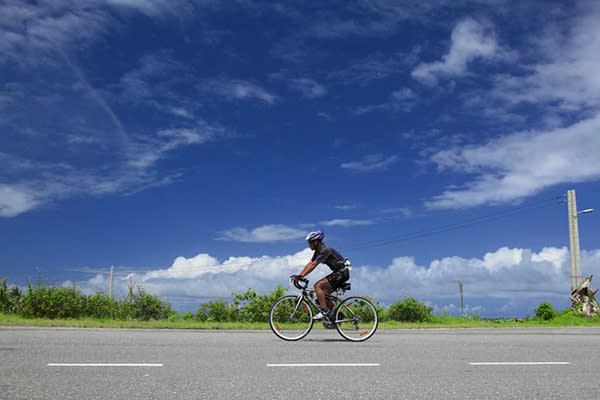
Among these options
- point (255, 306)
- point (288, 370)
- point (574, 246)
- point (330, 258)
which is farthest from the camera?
point (574, 246)

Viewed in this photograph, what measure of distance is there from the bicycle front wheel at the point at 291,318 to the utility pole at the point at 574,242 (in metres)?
23.8

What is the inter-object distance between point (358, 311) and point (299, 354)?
3.58m

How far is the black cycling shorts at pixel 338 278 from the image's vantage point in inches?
461

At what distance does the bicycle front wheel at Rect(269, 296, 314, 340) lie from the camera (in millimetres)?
11945

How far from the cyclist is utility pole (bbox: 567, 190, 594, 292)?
77.6ft

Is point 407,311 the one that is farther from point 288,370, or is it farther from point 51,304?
point 288,370

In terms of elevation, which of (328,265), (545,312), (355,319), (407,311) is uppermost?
(328,265)

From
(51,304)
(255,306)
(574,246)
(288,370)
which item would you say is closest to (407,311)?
(255,306)

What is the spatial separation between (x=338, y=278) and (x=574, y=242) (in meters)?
24.9

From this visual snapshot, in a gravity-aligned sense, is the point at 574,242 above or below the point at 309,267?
above

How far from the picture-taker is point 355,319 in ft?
39.7

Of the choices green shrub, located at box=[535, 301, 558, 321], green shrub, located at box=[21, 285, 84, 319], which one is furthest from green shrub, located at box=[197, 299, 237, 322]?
green shrub, located at box=[535, 301, 558, 321]

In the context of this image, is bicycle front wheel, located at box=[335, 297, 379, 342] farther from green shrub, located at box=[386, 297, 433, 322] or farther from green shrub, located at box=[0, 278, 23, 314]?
green shrub, located at box=[0, 278, 23, 314]

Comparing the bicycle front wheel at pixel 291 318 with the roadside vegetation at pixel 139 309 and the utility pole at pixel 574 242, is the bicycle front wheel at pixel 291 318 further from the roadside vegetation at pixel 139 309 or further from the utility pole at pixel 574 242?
the utility pole at pixel 574 242
